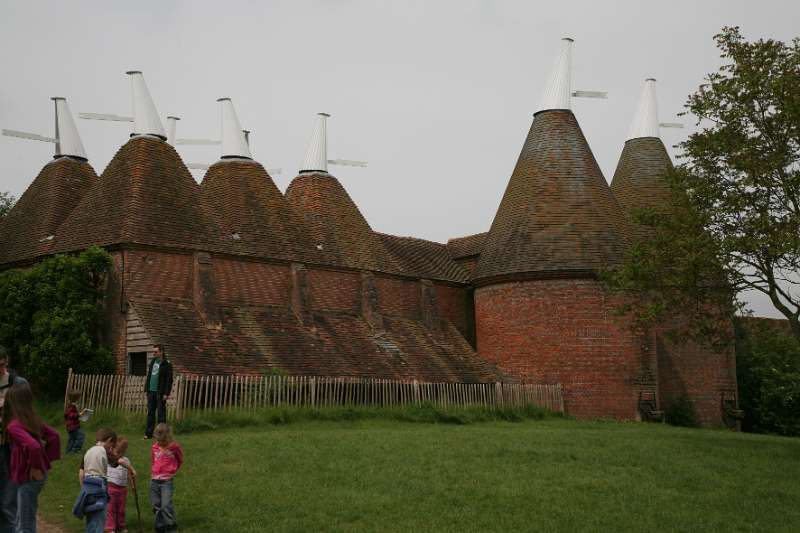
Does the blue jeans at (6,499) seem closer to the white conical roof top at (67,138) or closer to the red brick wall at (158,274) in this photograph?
the red brick wall at (158,274)

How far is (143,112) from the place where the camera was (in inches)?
1050

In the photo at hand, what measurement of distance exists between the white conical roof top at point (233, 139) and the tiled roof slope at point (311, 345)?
19.9 ft

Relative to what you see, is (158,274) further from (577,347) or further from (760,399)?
(760,399)

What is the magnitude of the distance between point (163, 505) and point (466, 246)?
84.9ft

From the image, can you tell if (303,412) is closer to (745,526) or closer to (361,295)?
(361,295)

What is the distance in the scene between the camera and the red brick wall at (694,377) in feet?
96.2

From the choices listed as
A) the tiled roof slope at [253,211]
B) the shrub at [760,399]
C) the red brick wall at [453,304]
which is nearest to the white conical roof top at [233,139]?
the tiled roof slope at [253,211]

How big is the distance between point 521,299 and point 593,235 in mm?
2960

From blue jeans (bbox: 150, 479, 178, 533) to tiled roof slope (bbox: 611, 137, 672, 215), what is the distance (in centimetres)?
2420

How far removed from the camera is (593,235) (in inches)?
1101

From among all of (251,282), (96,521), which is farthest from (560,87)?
Result: (96,521)

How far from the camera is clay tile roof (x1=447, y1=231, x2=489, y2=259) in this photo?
34.6 meters

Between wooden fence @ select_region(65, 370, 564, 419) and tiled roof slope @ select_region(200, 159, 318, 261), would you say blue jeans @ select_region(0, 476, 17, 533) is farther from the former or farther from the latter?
tiled roof slope @ select_region(200, 159, 318, 261)

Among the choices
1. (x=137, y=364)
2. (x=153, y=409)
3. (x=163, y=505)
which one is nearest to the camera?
(x=163, y=505)
